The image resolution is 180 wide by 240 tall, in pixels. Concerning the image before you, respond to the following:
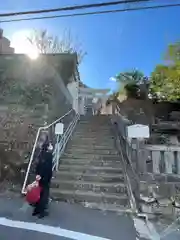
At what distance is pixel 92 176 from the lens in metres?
6.57

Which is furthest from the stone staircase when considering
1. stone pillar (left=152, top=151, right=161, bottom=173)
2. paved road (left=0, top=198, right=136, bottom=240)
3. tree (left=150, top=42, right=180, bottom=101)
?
tree (left=150, top=42, right=180, bottom=101)

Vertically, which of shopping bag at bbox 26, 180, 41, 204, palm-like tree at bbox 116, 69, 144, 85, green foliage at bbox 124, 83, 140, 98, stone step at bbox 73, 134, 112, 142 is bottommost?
shopping bag at bbox 26, 180, 41, 204

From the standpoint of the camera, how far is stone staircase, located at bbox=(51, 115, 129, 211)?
5.78 m

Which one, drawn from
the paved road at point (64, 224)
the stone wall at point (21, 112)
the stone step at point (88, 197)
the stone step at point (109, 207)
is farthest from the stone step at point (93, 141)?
the paved road at point (64, 224)

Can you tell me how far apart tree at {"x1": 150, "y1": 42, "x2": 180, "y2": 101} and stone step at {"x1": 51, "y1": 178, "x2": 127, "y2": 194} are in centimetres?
1166

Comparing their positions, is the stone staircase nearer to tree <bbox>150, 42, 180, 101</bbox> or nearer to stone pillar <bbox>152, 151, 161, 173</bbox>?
stone pillar <bbox>152, 151, 161, 173</bbox>

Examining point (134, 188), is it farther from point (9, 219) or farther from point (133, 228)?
point (9, 219)

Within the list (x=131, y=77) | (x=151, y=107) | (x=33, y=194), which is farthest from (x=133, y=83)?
(x=33, y=194)

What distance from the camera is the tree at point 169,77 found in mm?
16458

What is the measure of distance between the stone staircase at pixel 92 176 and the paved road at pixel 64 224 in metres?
0.40

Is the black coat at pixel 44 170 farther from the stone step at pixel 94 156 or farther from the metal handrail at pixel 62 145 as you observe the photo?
the stone step at pixel 94 156

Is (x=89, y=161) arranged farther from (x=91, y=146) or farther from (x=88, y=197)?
(x=88, y=197)

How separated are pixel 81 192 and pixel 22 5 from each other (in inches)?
180

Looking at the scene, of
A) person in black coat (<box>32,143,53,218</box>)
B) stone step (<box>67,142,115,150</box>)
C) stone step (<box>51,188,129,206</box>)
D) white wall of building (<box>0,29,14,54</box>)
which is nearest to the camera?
person in black coat (<box>32,143,53,218</box>)
